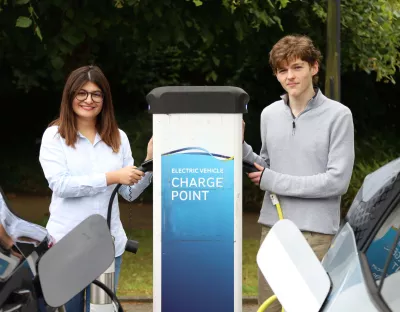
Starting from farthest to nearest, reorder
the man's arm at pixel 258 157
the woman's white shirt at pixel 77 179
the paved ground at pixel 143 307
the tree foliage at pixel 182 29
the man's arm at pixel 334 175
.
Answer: the tree foliage at pixel 182 29
the paved ground at pixel 143 307
the man's arm at pixel 258 157
the woman's white shirt at pixel 77 179
the man's arm at pixel 334 175

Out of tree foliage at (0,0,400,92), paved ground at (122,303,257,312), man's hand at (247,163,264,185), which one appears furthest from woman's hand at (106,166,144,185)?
tree foliage at (0,0,400,92)

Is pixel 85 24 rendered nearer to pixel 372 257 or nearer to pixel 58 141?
pixel 58 141

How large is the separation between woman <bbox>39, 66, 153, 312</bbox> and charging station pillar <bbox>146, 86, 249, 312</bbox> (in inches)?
7.2

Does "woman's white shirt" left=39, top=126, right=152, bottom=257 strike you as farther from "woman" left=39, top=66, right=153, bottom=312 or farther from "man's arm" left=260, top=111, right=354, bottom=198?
"man's arm" left=260, top=111, right=354, bottom=198

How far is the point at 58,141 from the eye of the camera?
4016mm

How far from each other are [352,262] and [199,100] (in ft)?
6.08

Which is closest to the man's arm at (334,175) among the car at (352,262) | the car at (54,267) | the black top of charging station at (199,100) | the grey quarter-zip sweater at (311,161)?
the grey quarter-zip sweater at (311,161)

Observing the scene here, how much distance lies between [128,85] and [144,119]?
2.16ft

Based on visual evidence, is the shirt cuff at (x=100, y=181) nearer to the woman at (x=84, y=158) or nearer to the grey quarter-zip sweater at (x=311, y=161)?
the woman at (x=84, y=158)

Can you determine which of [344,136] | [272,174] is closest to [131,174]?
[272,174]

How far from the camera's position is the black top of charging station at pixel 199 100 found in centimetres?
401

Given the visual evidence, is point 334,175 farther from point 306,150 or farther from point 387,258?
point 387,258

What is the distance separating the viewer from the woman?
156 inches

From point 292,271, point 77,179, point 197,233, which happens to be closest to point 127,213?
point 197,233
